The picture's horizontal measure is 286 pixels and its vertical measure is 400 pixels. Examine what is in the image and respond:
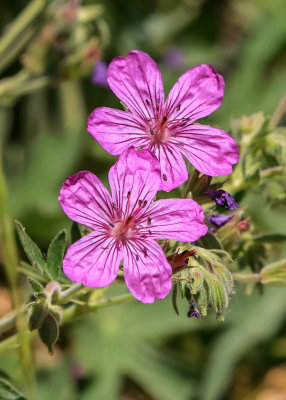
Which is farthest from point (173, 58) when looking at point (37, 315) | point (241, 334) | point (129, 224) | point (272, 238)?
point (37, 315)

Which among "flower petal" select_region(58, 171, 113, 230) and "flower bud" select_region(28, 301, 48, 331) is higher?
"flower petal" select_region(58, 171, 113, 230)

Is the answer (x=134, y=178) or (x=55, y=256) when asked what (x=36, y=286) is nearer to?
(x=55, y=256)

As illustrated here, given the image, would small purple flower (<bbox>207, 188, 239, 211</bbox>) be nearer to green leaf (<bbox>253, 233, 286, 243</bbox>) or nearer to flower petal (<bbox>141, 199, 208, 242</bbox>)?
flower petal (<bbox>141, 199, 208, 242</bbox>)

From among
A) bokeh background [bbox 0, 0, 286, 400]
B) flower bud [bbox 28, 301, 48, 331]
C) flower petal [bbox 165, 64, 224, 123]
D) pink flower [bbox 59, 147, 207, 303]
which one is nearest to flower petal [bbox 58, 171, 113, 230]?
pink flower [bbox 59, 147, 207, 303]

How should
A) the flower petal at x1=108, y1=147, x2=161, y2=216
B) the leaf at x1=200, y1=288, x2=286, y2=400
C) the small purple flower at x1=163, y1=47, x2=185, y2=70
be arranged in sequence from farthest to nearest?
1. the small purple flower at x1=163, y1=47, x2=185, y2=70
2. the leaf at x1=200, y1=288, x2=286, y2=400
3. the flower petal at x1=108, y1=147, x2=161, y2=216

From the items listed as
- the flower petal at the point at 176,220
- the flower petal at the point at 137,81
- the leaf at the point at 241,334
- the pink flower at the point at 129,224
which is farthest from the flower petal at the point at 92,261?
the leaf at the point at 241,334

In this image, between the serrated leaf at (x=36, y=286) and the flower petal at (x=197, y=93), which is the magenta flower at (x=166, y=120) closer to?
the flower petal at (x=197, y=93)
